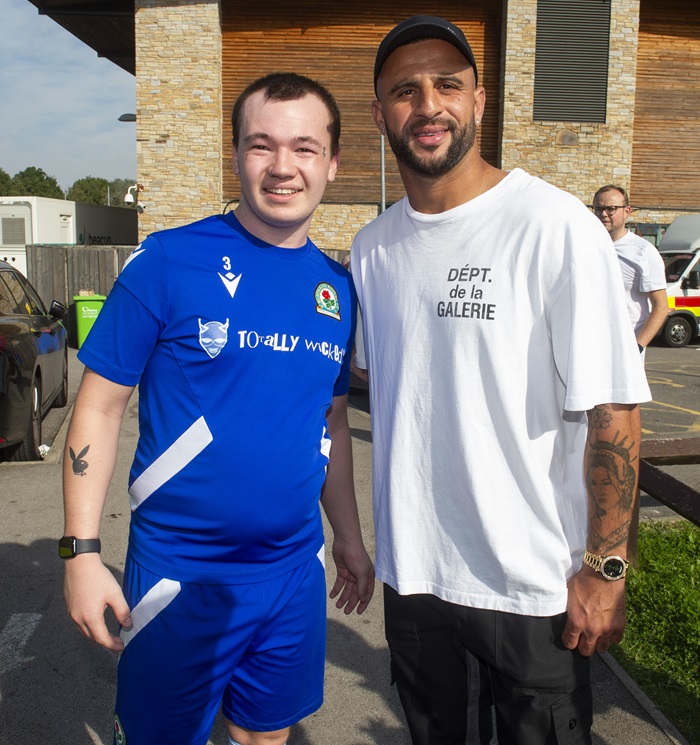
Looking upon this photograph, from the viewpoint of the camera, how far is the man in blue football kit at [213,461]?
194 cm

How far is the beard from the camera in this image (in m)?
2.11

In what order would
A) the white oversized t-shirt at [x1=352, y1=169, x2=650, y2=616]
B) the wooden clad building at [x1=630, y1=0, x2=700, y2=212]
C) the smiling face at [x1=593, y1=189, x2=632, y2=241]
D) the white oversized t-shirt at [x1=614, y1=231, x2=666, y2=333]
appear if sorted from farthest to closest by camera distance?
the wooden clad building at [x1=630, y1=0, x2=700, y2=212] → the smiling face at [x1=593, y1=189, x2=632, y2=241] → the white oversized t-shirt at [x1=614, y1=231, x2=666, y2=333] → the white oversized t-shirt at [x1=352, y1=169, x2=650, y2=616]

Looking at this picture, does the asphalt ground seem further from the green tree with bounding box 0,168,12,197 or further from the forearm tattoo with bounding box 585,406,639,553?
the green tree with bounding box 0,168,12,197

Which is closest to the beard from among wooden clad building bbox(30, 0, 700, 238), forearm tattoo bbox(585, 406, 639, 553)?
forearm tattoo bbox(585, 406, 639, 553)

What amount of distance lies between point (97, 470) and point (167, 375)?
0.99 feet

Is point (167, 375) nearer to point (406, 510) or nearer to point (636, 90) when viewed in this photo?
point (406, 510)

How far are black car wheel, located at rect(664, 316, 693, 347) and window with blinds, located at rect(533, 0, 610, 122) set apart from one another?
8274mm

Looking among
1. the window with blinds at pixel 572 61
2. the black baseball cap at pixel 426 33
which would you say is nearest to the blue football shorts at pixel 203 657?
the black baseball cap at pixel 426 33

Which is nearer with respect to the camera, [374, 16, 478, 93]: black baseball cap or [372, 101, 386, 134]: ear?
[374, 16, 478, 93]: black baseball cap

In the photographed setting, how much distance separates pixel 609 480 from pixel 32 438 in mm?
6186

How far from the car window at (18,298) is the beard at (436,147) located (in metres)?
6.32

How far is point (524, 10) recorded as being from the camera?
21.6 metres

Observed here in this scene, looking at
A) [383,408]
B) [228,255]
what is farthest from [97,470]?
[383,408]

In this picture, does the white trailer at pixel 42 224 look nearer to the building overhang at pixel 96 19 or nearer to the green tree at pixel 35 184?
the building overhang at pixel 96 19
